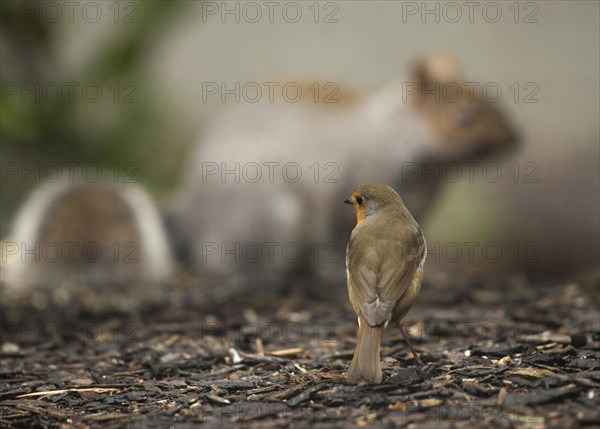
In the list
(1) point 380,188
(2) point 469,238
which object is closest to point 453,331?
(1) point 380,188

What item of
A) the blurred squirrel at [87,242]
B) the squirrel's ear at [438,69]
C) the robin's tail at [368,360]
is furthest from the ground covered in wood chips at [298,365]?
the squirrel's ear at [438,69]

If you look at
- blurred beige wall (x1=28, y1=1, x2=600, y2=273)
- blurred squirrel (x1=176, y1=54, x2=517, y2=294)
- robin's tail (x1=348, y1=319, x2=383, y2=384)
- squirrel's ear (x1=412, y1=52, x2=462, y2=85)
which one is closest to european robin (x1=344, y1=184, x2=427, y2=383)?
robin's tail (x1=348, y1=319, x2=383, y2=384)

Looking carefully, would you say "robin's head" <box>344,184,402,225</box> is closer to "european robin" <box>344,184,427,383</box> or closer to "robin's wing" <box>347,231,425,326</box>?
"european robin" <box>344,184,427,383</box>

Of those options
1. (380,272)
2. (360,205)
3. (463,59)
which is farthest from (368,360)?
(463,59)

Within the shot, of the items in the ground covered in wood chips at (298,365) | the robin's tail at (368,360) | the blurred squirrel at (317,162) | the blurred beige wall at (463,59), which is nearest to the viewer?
the ground covered in wood chips at (298,365)

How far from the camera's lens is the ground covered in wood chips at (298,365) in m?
2.65

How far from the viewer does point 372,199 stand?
3115 millimetres

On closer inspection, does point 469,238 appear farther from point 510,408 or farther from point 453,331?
point 510,408

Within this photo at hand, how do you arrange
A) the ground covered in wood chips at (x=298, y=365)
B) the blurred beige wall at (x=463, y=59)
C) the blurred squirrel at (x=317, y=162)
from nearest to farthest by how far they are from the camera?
the ground covered in wood chips at (x=298, y=365), the blurred squirrel at (x=317, y=162), the blurred beige wall at (x=463, y=59)

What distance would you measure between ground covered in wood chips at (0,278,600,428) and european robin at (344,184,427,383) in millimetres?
150

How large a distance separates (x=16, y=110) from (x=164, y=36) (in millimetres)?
1651

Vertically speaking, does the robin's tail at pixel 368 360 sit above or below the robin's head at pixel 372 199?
below

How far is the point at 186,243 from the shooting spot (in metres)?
7.14

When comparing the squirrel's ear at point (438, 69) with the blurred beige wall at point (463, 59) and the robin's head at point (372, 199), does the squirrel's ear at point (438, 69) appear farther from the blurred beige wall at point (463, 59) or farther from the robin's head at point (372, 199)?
the robin's head at point (372, 199)
